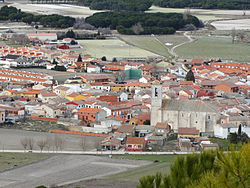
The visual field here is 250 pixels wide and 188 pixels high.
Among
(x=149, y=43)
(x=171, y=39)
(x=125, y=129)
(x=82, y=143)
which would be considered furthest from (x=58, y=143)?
(x=171, y=39)

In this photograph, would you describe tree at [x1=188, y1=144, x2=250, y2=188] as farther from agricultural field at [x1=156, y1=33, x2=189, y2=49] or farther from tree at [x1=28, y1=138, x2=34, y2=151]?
agricultural field at [x1=156, y1=33, x2=189, y2=49]

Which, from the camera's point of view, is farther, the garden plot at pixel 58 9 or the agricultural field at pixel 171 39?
the garden plot at pixel 58 9

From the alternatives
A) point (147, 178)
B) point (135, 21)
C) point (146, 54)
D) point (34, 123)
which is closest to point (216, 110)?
point (34, 123)

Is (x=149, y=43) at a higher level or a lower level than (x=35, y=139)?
higher

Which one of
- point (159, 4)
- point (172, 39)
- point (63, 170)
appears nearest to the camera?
point (63, 170)

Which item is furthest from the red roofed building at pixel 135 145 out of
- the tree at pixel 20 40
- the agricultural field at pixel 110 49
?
the tree at pixel 20 40

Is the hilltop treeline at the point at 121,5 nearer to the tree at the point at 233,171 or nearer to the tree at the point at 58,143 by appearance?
the tree at the point at 58,143

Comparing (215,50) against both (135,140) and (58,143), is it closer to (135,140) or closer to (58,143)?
(135,140)

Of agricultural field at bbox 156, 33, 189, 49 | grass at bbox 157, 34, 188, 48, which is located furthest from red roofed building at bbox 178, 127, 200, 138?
grass at bbox 157, 34, 188, 48
